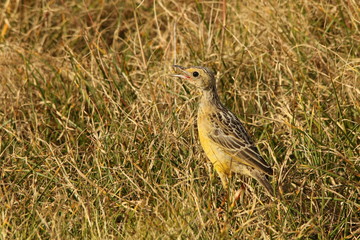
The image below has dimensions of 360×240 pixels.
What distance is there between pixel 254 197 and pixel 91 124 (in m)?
1.88

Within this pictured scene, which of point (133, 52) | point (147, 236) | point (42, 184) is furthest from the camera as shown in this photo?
point (133, 52)

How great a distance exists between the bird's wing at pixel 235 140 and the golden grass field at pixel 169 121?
0.16 m

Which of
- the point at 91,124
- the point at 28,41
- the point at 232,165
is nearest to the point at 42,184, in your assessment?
the point at 91,124

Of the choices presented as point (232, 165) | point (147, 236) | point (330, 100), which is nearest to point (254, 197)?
point (232, 165)

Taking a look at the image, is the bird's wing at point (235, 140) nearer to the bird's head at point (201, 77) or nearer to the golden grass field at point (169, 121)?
the golden grass field at point (169, 121)

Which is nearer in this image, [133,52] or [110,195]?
[110,195]

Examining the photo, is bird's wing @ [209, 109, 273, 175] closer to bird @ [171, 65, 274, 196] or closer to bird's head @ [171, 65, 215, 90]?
bird @ [171, 65, 274, 196]

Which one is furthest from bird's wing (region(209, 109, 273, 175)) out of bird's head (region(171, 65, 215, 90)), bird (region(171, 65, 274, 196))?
bird's head (region(171, 65, 215, 90))

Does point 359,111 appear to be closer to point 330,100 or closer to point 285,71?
point 330,100

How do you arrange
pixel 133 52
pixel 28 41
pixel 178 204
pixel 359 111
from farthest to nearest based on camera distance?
pixel 28 41, pixel 133 52, pixel 359 111, pixel 178 204

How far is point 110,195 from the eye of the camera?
5.95 metres

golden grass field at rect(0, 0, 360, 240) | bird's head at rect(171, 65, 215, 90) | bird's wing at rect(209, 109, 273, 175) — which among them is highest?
bird's head at rect(171, 65, 215, 90)

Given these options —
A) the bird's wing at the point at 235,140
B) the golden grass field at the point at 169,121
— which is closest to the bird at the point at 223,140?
the bird's wing at the point at 235,140

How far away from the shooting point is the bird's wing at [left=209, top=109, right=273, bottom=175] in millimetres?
6066
